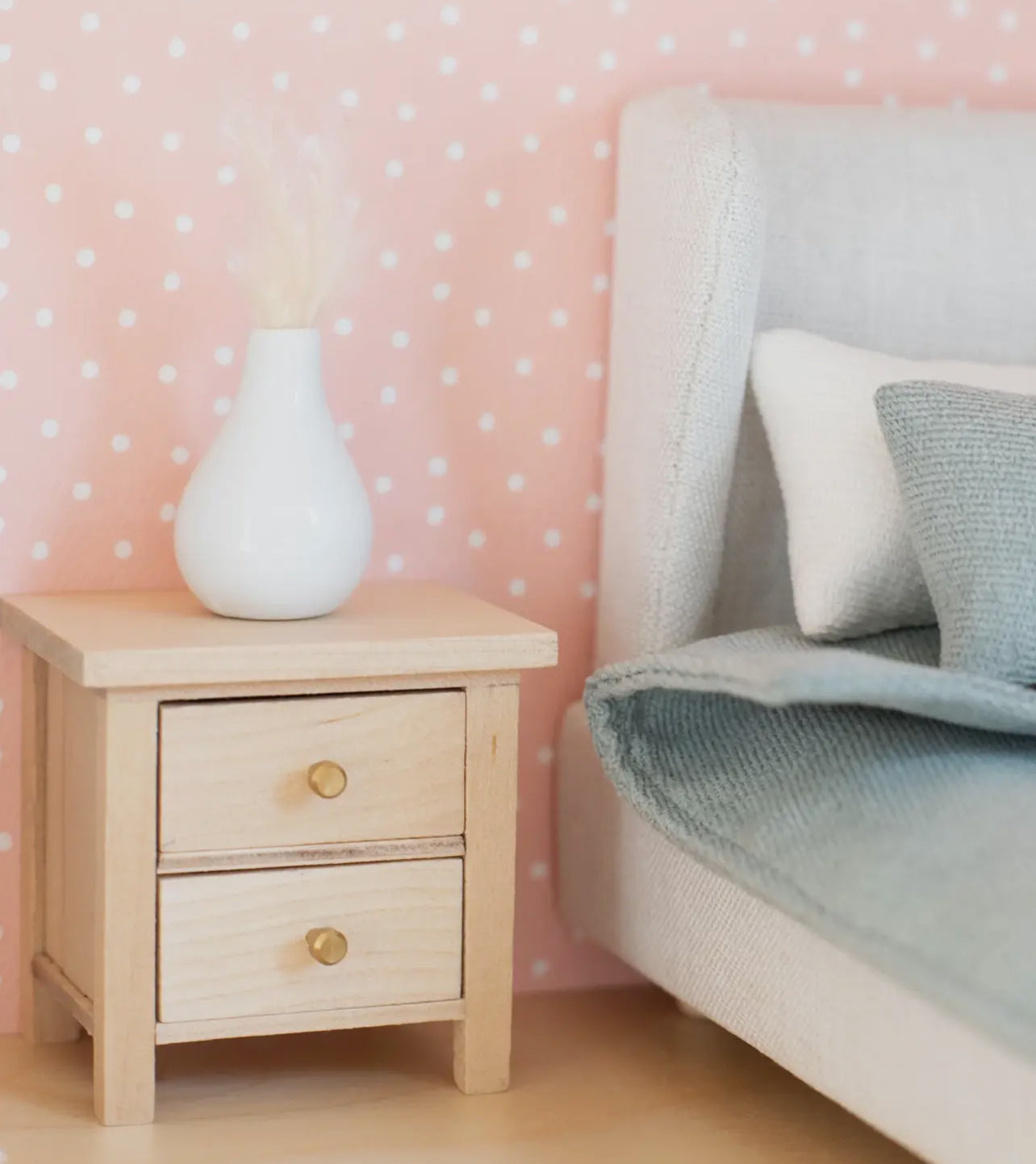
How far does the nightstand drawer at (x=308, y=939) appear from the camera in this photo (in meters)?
1.44

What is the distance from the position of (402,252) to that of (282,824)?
578 mm

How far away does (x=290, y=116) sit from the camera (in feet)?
5.44

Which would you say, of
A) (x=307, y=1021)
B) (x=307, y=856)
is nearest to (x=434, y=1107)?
(x=307, y=1021)

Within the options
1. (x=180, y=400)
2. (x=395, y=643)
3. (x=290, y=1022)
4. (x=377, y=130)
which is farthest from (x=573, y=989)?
(x=377, y=130)

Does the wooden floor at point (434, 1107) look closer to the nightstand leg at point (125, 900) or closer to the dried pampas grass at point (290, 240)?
the nightstand leg at point (125, 900)

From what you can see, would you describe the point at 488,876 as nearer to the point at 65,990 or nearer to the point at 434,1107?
the point at 434,1107

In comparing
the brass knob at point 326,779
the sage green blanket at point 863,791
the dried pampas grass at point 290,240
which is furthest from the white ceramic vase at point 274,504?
the sage green blanket at point 863,791

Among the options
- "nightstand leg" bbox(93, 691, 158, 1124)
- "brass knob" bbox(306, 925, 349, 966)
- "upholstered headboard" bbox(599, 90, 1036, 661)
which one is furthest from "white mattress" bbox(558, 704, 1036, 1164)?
"nightstand leg" bbox(93, 691, 158, 1124)

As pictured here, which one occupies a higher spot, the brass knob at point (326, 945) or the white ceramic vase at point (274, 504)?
the white ceramic vase at point (274, 504)

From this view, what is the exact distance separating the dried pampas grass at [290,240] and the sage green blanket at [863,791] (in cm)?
41

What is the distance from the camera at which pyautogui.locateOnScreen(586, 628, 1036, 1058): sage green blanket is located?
3.60 feet

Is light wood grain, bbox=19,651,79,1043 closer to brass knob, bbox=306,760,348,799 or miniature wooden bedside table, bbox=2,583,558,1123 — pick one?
miniature wooden bedside table, bbox=2,583,558,1123

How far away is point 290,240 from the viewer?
1500 millimetres

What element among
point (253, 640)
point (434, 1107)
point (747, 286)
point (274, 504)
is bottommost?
point (434, 1107)
